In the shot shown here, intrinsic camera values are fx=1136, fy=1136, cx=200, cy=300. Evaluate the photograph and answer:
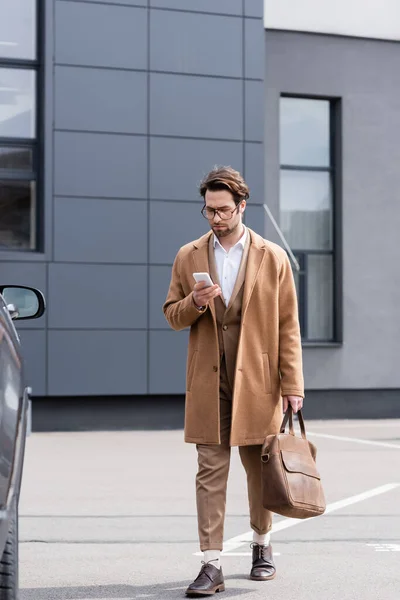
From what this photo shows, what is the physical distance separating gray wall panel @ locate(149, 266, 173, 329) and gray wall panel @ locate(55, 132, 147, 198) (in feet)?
3.43

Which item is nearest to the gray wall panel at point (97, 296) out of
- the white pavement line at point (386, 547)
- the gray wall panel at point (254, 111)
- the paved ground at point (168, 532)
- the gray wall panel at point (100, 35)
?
the gray wall panel at point (254, 111)

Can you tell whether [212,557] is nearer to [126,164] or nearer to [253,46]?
[126,164]

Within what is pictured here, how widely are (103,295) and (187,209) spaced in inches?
64.9

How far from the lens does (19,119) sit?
14.9 meters

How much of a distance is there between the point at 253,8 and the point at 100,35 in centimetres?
221

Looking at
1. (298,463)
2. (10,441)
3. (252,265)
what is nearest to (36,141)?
(252,265)

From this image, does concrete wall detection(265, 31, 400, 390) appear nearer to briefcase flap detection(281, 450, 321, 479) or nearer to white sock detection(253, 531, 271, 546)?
white sock detection(253, 531, 271, 546)

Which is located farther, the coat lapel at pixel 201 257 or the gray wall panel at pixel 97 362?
the gray wall panel at pixel 97 362

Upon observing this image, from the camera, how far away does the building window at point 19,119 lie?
1484 cm

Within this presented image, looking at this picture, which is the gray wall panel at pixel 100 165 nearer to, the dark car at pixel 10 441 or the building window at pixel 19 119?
the building window at pixel 19 119

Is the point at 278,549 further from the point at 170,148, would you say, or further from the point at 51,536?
the point at 170,148

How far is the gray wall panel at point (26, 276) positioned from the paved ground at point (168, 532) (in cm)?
296

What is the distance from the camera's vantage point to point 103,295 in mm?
14875

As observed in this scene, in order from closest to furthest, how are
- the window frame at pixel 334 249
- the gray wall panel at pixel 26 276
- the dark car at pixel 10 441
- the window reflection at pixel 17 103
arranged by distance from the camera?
the dark car at pixel 10 441
the gray wall panel at pixel 26 276
the window reflection at pixel 17 103
the window frame at pixel 334 249
